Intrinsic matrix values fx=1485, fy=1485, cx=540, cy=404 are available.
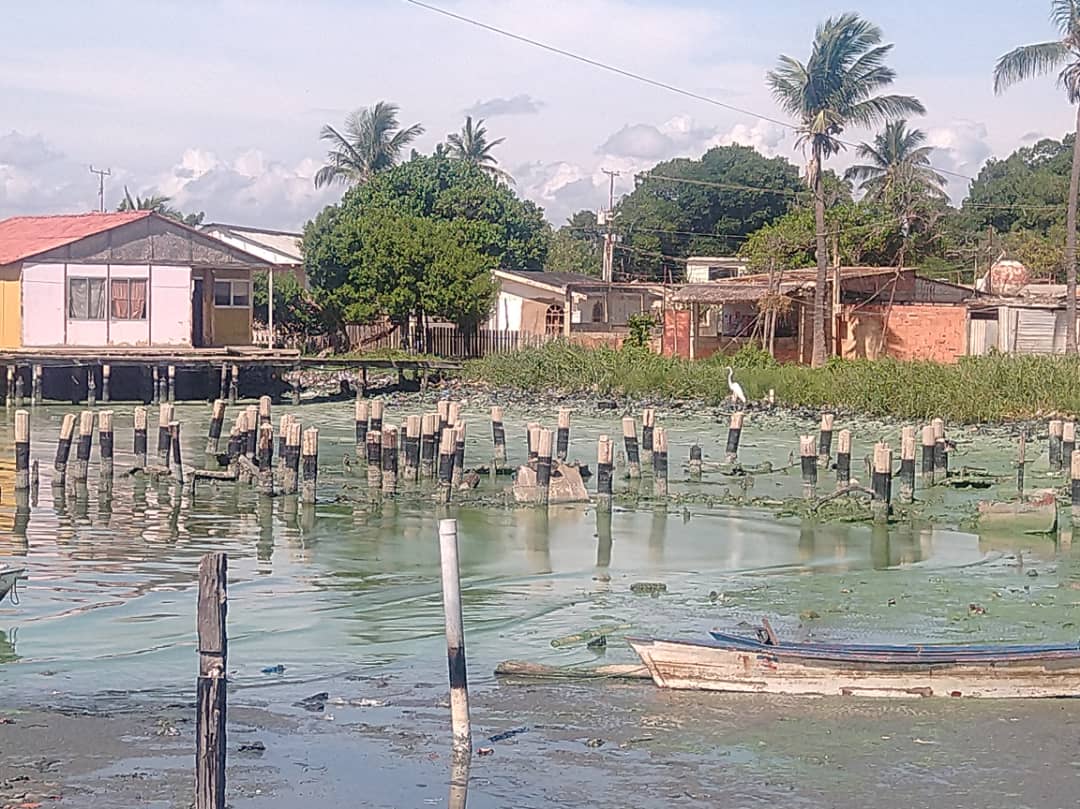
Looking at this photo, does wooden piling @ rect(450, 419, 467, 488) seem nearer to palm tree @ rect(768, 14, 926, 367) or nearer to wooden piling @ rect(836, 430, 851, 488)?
wooden piling @ rect(836, 430, 851, 488)

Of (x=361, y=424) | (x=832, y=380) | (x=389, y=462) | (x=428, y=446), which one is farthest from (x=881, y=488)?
(x=832, y=380)

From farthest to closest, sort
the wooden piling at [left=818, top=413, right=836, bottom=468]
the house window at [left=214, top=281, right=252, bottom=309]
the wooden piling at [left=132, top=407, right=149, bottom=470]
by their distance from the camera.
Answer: the house window at [left=214, top=281, right=252, bottom=309] → the wooden piling at [left=132, top=407, right=149, bottom=470] → the wooden piling at [left=818, top=413, right=836, bottom=468]

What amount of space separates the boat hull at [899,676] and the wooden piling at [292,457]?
13.6 metres

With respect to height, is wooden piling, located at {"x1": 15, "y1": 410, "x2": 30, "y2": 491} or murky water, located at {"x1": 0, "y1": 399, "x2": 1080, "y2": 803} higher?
wooden piling, located at {"x1": 15, "y1": 410, "x2": 30, "y2": 491}

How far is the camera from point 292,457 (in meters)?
23.0

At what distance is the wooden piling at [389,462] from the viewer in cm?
2316

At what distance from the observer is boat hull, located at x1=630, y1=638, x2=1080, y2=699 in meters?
10.2

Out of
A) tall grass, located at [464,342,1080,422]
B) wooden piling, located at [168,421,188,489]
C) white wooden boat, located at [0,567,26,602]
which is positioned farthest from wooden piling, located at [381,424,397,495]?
tall grass, located at [464,342,1080,422]

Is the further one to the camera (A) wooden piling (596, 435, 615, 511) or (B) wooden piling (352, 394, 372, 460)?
(B) wooden piling (352, 394, 372, 460)

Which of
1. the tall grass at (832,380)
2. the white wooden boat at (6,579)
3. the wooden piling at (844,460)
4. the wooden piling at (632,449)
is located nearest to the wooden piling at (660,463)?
the wooden piling at (632,449)

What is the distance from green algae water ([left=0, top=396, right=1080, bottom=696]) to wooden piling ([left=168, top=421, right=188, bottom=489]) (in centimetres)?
39

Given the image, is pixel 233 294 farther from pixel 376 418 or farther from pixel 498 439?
pixel 376 418

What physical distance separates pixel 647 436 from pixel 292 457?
6.78 meters

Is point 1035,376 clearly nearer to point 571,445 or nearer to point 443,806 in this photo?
point 571,445
